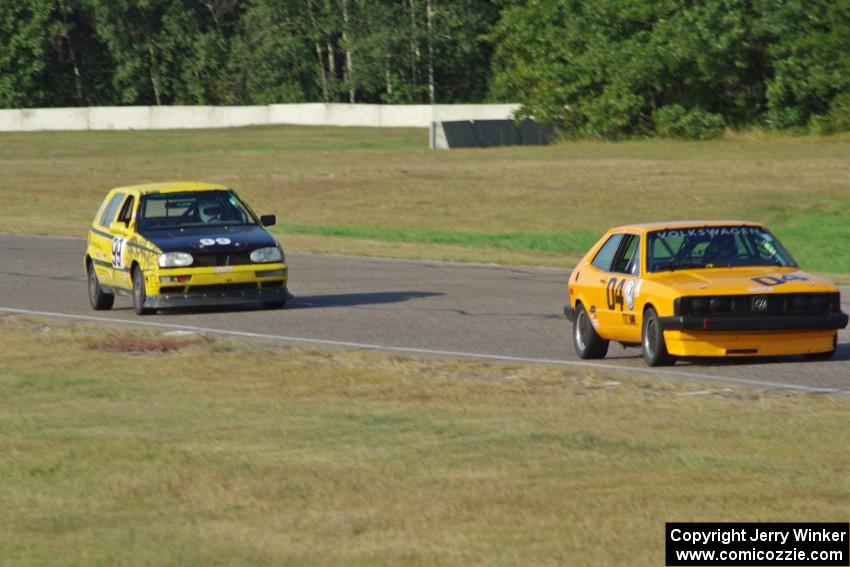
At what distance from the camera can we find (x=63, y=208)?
149 feet

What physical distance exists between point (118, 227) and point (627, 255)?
7996 mm

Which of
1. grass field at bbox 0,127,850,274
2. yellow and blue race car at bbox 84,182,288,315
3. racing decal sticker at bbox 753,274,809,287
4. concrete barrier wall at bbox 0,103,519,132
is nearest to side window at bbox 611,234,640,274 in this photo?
racing decal sticker at bbox 753,274,809,287

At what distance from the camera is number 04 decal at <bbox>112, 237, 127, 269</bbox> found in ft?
66.3

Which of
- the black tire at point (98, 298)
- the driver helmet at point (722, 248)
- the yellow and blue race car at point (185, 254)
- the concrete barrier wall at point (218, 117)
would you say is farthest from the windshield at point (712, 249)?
the concrete barrier wall at point (218, 117)

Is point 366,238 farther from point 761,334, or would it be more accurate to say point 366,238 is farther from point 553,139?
point 553,139

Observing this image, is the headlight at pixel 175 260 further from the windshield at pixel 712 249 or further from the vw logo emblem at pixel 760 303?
the vw logo emblem at pixel 760 303

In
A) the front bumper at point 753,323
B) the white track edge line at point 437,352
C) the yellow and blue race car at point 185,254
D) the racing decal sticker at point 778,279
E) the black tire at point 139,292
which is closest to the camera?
the white track edge line at point 437,352

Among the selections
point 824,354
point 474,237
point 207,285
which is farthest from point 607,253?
point 474,237

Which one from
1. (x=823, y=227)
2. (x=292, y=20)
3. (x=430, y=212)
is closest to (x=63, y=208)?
(x=430, y=212)

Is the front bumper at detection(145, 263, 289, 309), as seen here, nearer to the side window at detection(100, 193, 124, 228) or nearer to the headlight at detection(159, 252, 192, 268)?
the headlight at detection(159, 252, 192, 268)

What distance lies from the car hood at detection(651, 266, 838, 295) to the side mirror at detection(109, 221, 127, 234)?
8441mm

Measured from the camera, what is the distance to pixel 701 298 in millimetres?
13656

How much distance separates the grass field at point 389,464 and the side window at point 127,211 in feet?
21.1

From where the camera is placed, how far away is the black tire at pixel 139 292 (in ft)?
64.8
